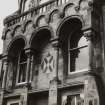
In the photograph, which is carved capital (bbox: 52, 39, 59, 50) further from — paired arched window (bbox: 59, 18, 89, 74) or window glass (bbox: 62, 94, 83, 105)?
window glass (bbox: 62, 94, 83, 105)

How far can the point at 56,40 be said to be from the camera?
48.3 feet

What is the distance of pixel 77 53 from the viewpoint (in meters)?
14.4

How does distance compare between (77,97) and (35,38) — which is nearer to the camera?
(77,97)

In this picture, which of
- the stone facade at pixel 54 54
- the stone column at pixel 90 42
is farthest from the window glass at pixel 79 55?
the stone column at pixel 90 42

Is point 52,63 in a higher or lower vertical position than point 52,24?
lower

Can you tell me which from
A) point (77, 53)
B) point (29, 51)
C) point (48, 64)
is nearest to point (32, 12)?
point (29, 51)

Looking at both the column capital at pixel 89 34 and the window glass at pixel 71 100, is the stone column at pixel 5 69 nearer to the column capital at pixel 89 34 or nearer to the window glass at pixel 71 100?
the window glass at pixel 71 100

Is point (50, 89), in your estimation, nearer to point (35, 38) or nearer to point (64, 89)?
point (64, 89)

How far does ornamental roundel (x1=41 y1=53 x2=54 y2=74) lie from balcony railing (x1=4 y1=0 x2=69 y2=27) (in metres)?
2.77

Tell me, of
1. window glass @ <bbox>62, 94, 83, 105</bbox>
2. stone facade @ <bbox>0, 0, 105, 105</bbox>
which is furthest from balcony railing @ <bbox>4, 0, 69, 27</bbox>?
window glass @ <bbox>62, 94, 83, 105</bbox>

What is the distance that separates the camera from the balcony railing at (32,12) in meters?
15.9

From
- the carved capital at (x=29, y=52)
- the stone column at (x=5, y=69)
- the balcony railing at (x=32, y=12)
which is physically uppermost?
the balcony railing at (x=32, y=12)

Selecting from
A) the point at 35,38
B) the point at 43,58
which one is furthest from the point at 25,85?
the point at 35,38

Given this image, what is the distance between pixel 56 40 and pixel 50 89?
259cm
